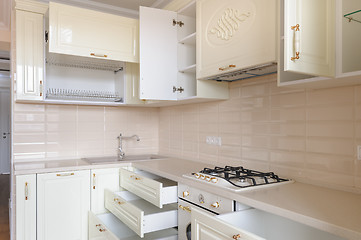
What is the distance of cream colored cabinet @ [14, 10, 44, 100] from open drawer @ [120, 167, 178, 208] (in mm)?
1033

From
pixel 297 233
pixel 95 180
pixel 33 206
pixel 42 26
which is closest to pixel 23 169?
pixel 33 206

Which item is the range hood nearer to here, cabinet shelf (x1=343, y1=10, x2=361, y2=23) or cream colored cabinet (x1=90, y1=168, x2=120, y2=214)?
cabinet shelf (x1=343, y1=10, x2=361, y2=23)

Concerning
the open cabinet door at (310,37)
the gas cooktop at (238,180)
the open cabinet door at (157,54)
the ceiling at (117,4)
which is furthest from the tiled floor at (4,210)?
the open cabinet door at (310,37)

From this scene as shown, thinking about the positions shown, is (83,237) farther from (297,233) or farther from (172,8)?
(172,8)

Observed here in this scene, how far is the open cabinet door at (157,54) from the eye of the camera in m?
2.34

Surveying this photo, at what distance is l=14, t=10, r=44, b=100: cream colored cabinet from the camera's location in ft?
7.91

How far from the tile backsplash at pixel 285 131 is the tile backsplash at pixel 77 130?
0.79 m

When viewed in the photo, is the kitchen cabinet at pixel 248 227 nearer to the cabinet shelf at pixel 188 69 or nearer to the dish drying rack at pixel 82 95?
the cabinet shelf at pixel 188 69

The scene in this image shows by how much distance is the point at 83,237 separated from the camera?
8.09 feet

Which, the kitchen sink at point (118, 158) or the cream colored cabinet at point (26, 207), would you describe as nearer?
the cream colored cabinet at point (26, 207)

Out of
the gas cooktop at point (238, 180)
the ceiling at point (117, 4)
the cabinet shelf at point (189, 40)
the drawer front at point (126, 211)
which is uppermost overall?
the ceiling at point (117, 4)

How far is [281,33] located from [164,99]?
3.80ft

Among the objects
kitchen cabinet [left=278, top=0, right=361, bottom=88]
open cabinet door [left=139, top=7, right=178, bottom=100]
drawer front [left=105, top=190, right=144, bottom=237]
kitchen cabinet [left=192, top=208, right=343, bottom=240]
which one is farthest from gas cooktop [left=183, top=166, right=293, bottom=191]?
open cabinet door [left=139, top=7, right=178, bottom=100]

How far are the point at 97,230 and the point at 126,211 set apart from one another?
387 mm
